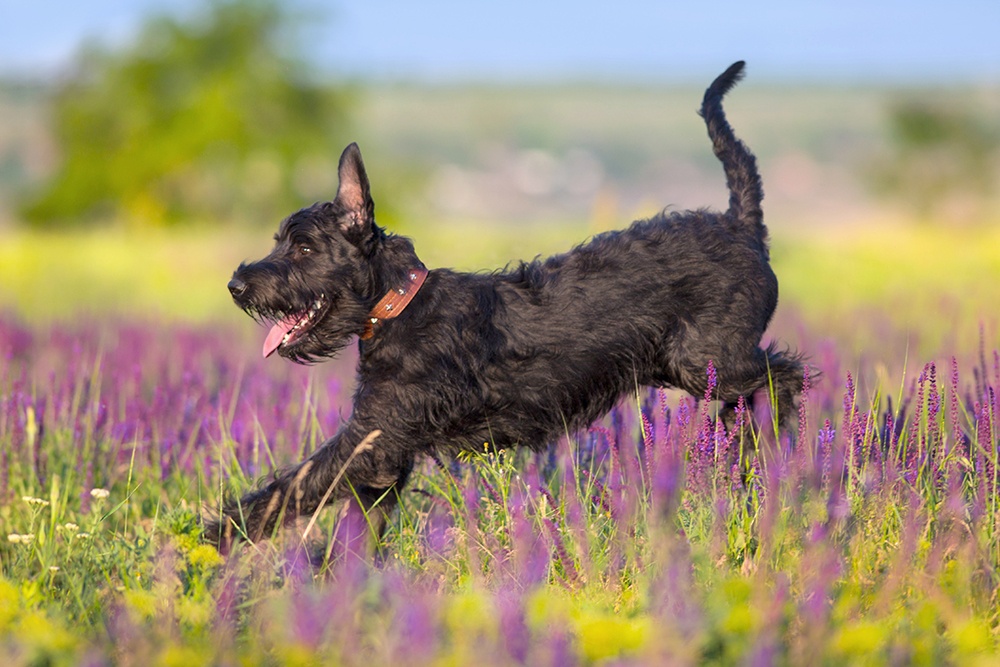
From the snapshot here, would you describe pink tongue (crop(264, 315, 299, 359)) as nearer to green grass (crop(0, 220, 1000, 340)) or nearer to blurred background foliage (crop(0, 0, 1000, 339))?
blurred background foliage (crop(0, 0, 1000, 339))

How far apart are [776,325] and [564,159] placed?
101m

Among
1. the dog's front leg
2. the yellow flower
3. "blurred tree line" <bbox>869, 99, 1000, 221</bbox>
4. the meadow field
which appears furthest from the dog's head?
"blurred tree line" <bbox>869, 99, 1000, 221</bbox>

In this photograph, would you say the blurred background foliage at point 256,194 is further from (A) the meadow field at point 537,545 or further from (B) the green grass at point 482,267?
(A) the meadow field at point 537,545

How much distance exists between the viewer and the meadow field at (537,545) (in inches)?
103

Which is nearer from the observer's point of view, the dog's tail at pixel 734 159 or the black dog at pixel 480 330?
the black dog at pixel 480 330

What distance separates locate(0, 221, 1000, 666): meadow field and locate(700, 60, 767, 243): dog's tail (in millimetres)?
840

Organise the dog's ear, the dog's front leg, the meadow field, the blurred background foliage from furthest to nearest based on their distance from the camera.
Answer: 1. the blurred background foliage
2. the dog's ear
3. the dog's front leg
4. the meadow field

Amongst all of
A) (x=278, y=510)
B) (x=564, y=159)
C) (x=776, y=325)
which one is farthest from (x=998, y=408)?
(x=564, y=159)

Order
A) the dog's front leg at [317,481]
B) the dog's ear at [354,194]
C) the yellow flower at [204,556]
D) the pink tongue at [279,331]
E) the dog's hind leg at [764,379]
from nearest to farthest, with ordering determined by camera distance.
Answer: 1. the yellow flower at [204,556]
2. the dog's front leg at [317,481]
3. the dog's ear at [354,194]
4. the pink tongue at [279,331]
5. the dog's hind leg at [764,379]

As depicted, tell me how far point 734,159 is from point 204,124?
2517 cm

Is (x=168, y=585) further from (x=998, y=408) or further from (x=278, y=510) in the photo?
(x=998, y=408)

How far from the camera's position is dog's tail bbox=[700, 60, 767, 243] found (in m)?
4.65

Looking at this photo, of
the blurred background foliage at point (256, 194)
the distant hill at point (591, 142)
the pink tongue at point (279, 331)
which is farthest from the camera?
the distant hill at point (591, 142)

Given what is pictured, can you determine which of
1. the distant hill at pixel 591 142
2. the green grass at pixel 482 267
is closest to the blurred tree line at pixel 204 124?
the green grass at pixel 482 267
